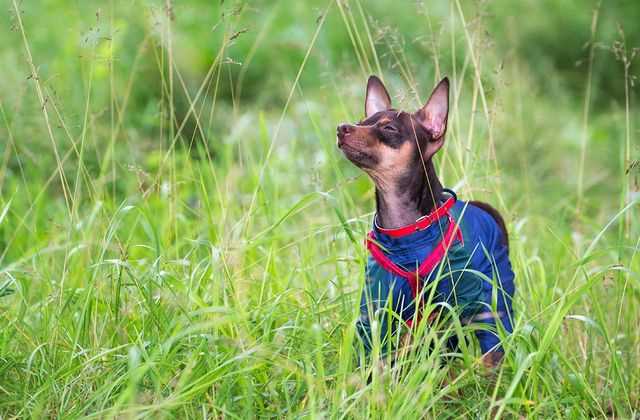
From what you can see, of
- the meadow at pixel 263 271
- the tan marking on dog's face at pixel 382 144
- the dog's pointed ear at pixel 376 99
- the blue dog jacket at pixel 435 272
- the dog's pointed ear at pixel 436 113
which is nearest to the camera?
the meadow at pixel 263 271

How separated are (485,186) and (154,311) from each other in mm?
1470

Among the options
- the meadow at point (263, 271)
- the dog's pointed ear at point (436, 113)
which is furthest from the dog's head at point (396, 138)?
the meadow at point (263, 271)

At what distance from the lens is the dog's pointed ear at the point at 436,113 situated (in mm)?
3369

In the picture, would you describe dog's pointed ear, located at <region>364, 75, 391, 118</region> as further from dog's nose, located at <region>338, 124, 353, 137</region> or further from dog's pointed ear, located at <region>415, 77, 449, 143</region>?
dog's nose, located at <region>338, 124, 353, 137</region>

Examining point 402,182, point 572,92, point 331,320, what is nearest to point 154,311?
point 331,320

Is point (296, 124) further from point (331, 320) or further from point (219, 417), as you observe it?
point (219, 417)

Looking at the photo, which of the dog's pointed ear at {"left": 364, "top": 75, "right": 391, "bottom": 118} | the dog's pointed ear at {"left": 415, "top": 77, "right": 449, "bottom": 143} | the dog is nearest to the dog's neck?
the dog

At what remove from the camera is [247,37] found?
7395 mm

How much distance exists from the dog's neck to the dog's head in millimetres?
25

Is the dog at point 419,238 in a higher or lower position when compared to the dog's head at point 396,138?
lower

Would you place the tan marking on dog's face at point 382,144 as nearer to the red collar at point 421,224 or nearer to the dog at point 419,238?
the dog at point 419,238

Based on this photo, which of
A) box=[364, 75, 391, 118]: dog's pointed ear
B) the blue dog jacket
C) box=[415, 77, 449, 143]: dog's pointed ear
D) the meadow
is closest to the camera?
the meadow

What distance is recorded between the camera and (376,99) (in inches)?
141

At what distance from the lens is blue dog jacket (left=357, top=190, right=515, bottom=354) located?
3.12 meters
